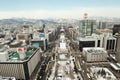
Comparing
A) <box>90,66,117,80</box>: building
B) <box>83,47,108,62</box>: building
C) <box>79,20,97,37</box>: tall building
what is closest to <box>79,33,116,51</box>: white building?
<box>83,47,108,62</box>: building

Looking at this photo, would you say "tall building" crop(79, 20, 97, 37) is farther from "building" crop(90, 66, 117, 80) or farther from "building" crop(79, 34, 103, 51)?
"building" crop(90, 66, 117, 80)

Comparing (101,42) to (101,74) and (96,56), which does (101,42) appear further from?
(101,74)

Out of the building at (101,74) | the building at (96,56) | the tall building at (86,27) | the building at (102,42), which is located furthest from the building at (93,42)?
the building at (101,74)

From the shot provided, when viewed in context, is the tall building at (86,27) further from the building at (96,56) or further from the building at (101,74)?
the building at (101,74)

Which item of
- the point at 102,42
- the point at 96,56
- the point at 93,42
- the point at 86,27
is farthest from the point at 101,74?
the point at 86,27

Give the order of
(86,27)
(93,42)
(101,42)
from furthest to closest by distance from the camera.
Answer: (86,27), (93,42), (101,42)

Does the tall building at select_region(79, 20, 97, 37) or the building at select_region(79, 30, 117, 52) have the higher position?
the tall building at select_region(79, 20, 97, 37)

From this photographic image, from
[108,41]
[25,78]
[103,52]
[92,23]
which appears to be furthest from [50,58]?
[92,23]

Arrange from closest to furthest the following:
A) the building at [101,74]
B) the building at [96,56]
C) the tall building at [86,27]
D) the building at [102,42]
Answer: the building at [101,74], the building at [96,56], the building at [102,42], the tall building at [86,27]

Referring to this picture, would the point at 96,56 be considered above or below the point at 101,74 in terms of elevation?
above

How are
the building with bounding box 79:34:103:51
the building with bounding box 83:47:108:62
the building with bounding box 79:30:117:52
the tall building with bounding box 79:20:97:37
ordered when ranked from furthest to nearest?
the tall building with bounding box 79:20:97:37 < the building with bounding box 79:34:103:51 < the building with bounding box 79:30:117:52 < the building with bounding box 83:47:108:62

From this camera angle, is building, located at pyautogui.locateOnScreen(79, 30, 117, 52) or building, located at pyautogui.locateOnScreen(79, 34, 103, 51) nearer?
building, located at pyautogui.locateOnScreen(79, 30, 117, 52)
